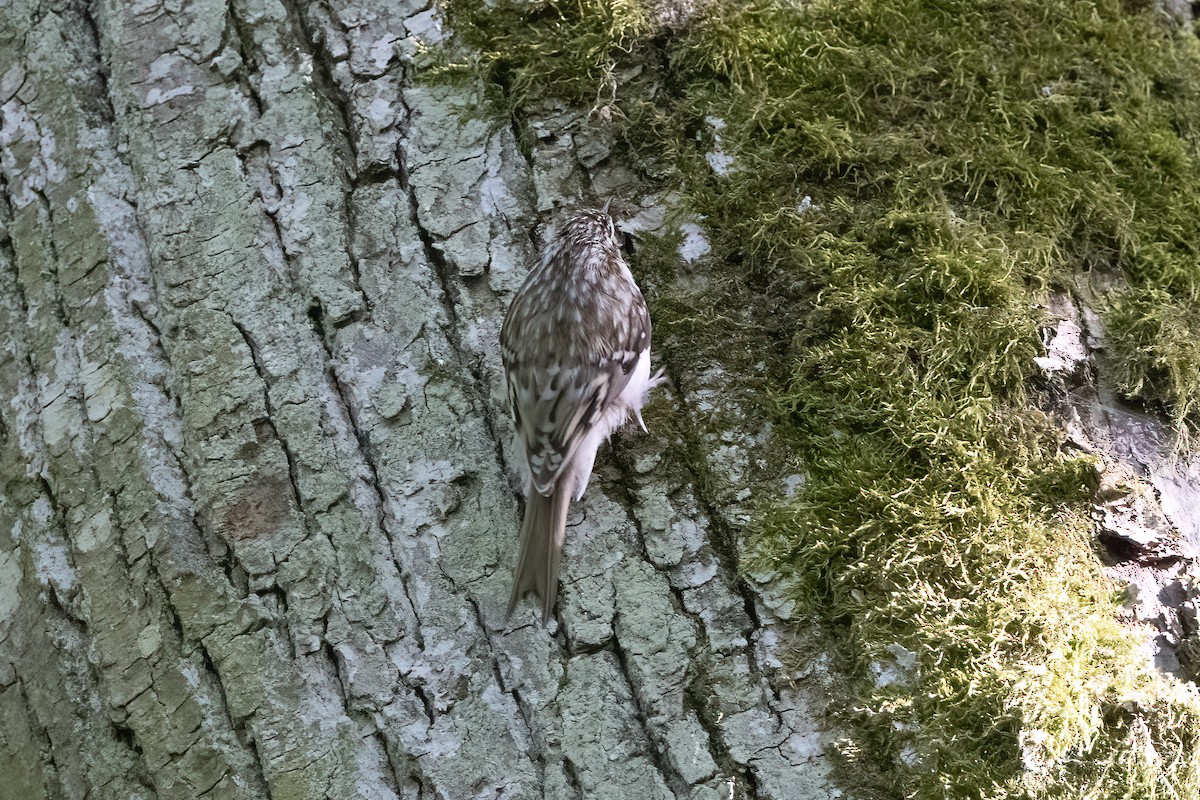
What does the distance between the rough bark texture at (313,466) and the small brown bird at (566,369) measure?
5 centimetres

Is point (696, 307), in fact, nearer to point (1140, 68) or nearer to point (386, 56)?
point (386, 56)

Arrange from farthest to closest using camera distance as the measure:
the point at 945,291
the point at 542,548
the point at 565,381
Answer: the point at 565,381
the point at 945,291
the point at 542,548

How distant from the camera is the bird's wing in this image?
67.8 inches

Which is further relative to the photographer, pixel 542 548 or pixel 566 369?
Result: pixel 566 369

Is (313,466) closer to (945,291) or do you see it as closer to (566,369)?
(566,369)

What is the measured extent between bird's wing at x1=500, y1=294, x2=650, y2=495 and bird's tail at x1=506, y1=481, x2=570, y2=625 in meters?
0.03

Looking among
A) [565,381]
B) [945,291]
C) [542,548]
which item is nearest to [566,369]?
[565,381]

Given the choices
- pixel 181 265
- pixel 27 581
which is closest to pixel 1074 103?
pixel 181 265

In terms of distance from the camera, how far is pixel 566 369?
2084 millimetres

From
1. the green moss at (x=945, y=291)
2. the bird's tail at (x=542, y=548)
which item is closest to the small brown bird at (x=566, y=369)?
the bird's tail at (x=542, y=548)

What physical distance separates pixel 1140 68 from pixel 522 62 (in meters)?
1.27

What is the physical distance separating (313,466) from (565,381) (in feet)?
1.95

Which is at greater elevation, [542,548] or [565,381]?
[542,548]

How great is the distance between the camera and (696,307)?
1.74m
